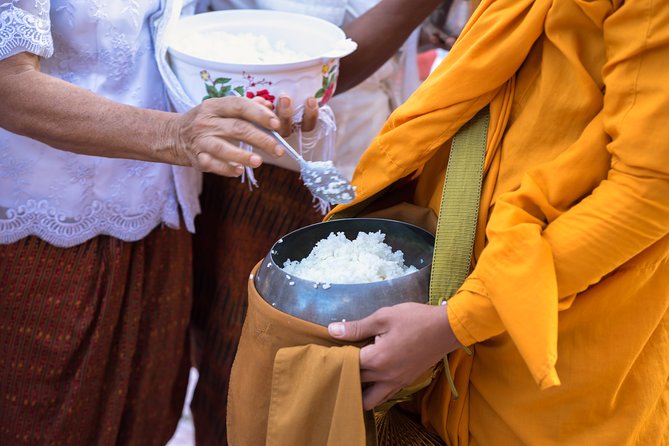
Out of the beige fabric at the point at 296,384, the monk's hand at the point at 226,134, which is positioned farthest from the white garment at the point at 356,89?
the beige fabric at the point at 296,384

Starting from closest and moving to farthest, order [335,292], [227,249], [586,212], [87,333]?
[586,212]
[335,292]
[87,333]
[227,249]

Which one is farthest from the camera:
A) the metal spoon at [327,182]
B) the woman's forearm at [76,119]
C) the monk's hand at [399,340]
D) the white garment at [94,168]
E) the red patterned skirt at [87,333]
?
the red patterned skirt at [87,333]

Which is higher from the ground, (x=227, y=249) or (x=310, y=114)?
(x=310, y=114)

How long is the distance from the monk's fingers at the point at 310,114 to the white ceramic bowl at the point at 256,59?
1cm

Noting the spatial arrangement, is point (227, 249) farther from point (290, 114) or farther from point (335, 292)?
point (335, 292)

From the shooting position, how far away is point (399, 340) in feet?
3.77

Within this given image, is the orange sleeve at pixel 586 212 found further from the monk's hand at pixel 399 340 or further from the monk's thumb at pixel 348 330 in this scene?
the monk's thumb at pixel 348 330

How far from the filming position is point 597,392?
3.91ft

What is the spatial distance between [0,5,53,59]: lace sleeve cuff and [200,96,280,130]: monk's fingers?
0.33 meters

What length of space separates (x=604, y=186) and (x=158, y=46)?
97cm

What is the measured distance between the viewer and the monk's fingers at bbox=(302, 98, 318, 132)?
163 centimetres

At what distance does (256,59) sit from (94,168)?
0.42 meters

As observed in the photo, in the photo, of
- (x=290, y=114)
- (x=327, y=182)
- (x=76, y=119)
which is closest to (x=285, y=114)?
(x=290, y=114)

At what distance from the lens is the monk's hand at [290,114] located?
1.57 m
